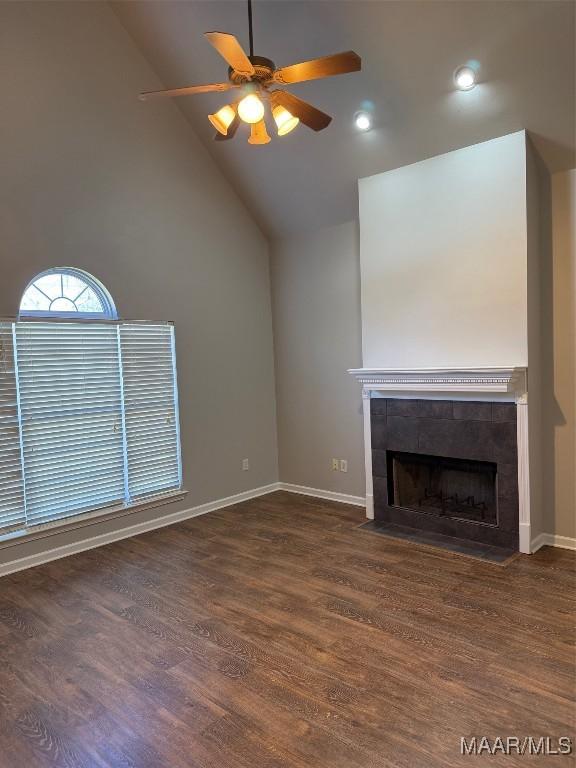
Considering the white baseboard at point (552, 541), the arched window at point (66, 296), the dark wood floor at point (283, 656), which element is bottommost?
the dark wood floor at point (283, 656)

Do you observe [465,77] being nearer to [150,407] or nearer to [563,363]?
[563,363]

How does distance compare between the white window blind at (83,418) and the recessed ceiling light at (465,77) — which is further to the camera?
the white window blind at (83,418)

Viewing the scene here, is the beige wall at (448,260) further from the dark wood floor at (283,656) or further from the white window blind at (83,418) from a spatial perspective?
the white window blind at (83,418)

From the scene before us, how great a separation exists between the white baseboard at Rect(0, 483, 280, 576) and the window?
23cm

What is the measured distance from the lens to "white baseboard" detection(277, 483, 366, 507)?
5066mm

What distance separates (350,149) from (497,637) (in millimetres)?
3596

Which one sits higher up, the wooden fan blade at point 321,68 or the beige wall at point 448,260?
the wooden fan blade at point 321,68

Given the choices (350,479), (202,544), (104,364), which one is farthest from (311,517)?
(104,364)

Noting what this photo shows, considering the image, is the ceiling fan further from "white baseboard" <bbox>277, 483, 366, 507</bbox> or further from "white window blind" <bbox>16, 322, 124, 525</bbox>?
"white baseboard" <bbox>277, 483, 366, 507</bbox>

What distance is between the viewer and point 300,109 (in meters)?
2.94

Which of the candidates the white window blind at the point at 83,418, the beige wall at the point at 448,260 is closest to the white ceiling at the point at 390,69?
the beige wall at the point at 448,260

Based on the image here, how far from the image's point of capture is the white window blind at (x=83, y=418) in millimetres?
3797

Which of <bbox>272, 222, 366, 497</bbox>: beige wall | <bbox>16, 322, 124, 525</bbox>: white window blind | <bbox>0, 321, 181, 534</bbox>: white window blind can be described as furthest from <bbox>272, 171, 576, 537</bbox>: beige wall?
<bbox>16, 322, 124, 525</bbox>: white window blind

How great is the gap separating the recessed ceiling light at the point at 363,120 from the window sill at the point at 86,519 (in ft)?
11.1
